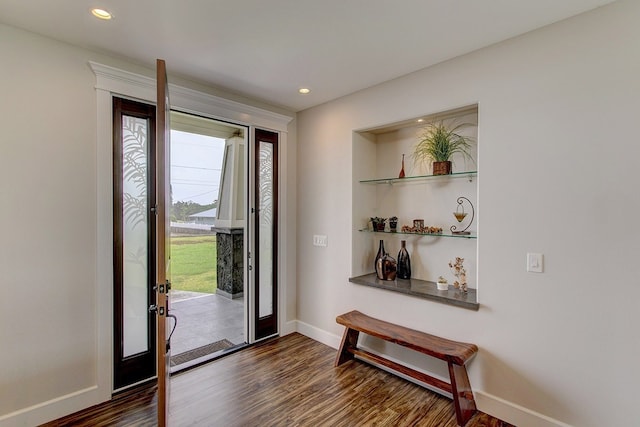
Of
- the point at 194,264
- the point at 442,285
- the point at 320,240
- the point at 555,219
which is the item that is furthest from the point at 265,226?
the point at 555,219

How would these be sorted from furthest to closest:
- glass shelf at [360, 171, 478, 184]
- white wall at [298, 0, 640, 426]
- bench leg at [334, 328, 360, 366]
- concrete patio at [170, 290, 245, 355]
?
1. concrete patio at [170, 290, 245, 355]
2. bench leg at [334, 328, 360, 366]
3. glass shelf at [360, 171, 478, 184]
4. white wall at [298, 0, 640, 426]

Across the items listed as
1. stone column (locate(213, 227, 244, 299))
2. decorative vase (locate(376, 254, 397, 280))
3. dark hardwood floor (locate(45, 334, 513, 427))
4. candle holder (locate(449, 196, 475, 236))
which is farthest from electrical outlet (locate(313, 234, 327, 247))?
stone column (locate(213, 227, 244, 299))

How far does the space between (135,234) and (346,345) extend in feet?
7.01

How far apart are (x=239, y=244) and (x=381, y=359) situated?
3.28m

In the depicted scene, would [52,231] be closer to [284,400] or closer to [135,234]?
[135,234]

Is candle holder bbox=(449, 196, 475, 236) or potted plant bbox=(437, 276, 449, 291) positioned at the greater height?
candle holder bbox=(449, 196, 475, 236)

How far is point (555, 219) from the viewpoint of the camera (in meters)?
1.97

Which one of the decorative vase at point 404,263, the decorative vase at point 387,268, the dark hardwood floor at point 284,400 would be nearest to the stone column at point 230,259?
the dark hardwood floor at point 284,400

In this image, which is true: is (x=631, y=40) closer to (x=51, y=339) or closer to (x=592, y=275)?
(x=592, y=275)

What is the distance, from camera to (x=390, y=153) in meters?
3.23

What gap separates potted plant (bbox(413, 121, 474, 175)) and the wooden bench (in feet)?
4.55

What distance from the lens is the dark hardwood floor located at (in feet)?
7.03

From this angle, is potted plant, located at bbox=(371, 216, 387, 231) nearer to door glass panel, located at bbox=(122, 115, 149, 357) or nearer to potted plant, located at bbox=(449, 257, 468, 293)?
potted plant, located at bbox=(449, 257, 468, 293)

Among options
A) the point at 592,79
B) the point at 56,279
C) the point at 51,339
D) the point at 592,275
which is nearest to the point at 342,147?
the point at 592,79
